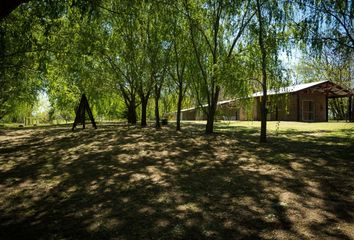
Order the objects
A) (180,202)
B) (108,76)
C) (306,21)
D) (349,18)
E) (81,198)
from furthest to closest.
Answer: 1. (108,76)
2. (306,21)
3. (349,18)
4. (81,198)
5. (180,202)

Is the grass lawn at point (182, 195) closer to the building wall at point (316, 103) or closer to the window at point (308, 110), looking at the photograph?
→ the building wall at point (316, 103)

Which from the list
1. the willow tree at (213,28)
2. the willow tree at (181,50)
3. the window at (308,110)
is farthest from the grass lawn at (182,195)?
the window at (308,110)

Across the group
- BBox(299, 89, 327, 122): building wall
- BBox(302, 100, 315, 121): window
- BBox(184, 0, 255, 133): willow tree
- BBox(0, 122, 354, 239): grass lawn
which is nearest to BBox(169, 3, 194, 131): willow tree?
BBox(184, 0, 255, 133): willow tree

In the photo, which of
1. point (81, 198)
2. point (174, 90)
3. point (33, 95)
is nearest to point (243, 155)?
point (81, 198)

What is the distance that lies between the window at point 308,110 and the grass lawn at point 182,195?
78.2ft

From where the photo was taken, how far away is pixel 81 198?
617 cm

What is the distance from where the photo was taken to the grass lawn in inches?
179

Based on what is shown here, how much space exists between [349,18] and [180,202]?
26.7 feet

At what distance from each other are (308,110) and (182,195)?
30471 mm

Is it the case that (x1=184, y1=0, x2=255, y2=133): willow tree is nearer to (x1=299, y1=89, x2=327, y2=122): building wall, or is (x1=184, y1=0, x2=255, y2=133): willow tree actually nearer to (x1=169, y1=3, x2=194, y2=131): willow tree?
(x1=169, y1=3, x2=194, y2=131): willow tree

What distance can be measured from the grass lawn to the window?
23.8m

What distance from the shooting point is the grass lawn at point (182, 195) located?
4.54 metres

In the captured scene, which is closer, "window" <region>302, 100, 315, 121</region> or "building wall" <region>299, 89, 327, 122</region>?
"building wall" <region>299, 89, 327, 122</region>

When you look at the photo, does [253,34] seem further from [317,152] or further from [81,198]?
[81,198]
